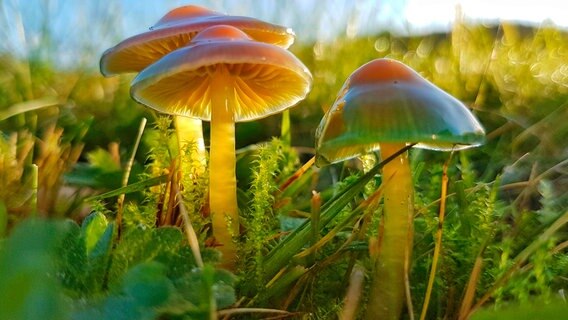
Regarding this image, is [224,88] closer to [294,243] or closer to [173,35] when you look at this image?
[173,35]

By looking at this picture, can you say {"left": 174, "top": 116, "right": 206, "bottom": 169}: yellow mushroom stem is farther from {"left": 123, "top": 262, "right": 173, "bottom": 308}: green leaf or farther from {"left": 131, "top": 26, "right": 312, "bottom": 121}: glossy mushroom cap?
{"left": 123, "top": 262, "right": 173, "bottom": 308}: green leaf

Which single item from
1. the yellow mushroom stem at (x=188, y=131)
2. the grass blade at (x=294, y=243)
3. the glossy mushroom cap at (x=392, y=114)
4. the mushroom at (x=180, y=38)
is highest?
the mushroom at (x=180, y=38)

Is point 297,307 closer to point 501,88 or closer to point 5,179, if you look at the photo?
point 5,179

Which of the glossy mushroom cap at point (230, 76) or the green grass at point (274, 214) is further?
the glossy mushroom cap at point (230, 76)

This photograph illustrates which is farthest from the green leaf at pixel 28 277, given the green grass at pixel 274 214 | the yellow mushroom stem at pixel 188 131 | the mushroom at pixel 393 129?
the yellow mushroom stem at pixel 188 131

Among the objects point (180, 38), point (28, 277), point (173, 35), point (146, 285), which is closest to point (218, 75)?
point (173, 35)

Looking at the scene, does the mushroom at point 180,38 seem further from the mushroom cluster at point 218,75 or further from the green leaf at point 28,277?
the green leaf at point 28,277

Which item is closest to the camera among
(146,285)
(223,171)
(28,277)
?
(28,277)

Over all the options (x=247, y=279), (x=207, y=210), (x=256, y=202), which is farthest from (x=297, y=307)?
(x=207, y=210)
